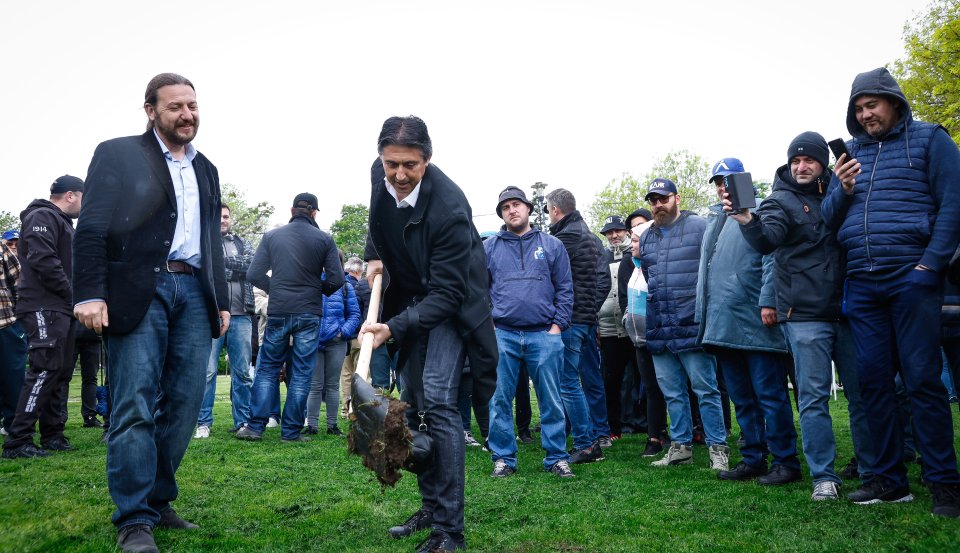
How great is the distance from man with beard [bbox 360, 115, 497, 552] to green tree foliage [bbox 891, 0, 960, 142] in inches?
769

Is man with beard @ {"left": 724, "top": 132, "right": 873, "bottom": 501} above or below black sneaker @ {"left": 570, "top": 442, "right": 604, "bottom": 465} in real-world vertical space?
above

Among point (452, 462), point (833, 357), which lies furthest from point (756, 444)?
point (452, 462)

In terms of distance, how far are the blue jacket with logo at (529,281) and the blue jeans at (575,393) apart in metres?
0.76

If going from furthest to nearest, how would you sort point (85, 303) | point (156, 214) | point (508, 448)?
point (508, 448)
point (156, 214)
point (85, 303)

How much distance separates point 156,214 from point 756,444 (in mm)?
4661

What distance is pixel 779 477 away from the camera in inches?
218

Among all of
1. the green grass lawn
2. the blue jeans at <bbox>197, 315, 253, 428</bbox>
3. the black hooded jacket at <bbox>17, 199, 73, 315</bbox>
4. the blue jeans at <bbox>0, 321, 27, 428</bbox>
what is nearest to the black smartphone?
the green grass lawn

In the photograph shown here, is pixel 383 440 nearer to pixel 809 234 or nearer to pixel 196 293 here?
pixel 196 293

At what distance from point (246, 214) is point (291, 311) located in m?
63.2

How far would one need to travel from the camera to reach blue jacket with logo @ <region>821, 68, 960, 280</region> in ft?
14.6

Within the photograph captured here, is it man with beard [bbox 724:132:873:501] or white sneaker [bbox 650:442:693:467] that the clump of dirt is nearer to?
man with beard [bbox 724:132:873:501]

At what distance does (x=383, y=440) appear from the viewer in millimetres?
3480

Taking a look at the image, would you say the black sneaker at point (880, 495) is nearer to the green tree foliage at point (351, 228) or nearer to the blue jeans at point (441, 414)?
the blue jeans at point (441, 414)

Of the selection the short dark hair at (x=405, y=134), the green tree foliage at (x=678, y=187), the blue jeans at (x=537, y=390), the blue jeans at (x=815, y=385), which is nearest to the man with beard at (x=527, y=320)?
the blue jeans at (x=537, y=390)
